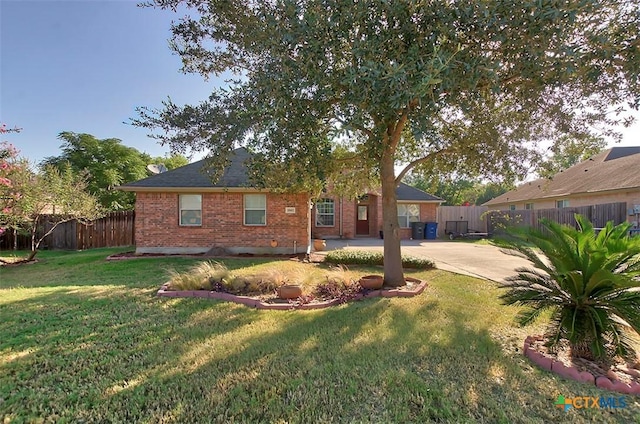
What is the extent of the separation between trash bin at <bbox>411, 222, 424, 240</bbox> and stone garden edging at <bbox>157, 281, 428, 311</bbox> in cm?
1296

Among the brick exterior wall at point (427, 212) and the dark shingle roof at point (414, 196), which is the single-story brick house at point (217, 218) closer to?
the dark shingle roof at point (414, 196)

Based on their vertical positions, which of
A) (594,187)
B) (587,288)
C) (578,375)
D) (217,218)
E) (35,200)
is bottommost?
(578,375)

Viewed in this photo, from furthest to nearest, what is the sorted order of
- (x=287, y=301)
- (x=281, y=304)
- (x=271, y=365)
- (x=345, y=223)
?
(x=345, y=223)
(x=287, y=301)
(x=281, y=304)
(x=271, y=365)

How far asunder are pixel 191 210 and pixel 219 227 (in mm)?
1270

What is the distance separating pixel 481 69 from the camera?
382cm

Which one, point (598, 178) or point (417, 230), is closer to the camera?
point (598, 178)

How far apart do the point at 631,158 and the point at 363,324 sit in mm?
23242

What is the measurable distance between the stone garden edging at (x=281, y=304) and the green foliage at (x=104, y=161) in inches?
717

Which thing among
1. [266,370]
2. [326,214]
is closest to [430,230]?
[326,214]

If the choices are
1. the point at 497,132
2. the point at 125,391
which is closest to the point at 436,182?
the point at 497,132

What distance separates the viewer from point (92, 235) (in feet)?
48.7

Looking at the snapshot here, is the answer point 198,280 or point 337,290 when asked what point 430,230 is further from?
point 198,280

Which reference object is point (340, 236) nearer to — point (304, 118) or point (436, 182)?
point (436, 182)

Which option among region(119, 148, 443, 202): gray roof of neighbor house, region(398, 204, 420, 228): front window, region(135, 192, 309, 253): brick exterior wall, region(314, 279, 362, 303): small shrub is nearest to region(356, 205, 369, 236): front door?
region(398, 204, 420, 228): front window
